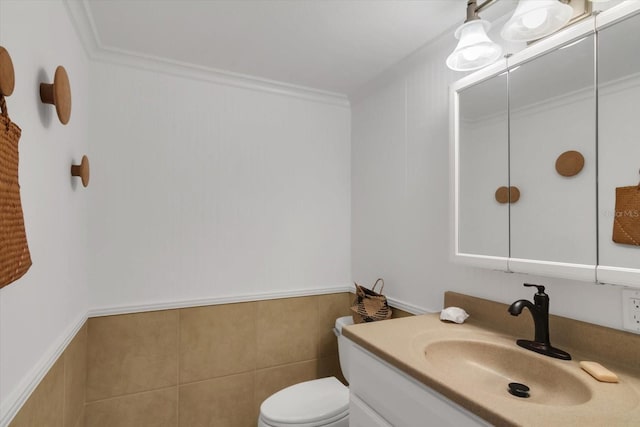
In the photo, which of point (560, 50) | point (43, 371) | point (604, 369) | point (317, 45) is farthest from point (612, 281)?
point (43, 371)

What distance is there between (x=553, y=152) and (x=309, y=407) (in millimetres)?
1506

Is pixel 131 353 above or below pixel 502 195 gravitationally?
below

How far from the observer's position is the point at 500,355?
3.79ft

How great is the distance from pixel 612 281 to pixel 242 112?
6.21 feet

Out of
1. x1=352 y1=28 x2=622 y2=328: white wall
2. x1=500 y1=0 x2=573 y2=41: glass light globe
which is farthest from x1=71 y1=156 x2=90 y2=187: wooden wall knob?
x1=500 y1=0 x2=573 y2=41: glass light globe

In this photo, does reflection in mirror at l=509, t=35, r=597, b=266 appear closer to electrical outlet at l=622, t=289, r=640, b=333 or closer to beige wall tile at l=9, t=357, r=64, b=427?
electrical outlet at l=622, t=289, r=640, b=333

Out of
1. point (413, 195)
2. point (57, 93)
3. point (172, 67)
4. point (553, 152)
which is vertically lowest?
point (413, 195)

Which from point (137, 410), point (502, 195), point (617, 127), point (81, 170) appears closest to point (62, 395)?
point (137, 410)

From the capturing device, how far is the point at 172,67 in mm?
1845

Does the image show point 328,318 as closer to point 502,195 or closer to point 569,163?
point 502,195

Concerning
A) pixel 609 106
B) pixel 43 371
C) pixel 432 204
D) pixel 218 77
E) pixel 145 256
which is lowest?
pixel 43 371

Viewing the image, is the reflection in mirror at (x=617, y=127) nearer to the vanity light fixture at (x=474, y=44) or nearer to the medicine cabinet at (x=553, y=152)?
the medicine cabinet at (x=553, y=152)

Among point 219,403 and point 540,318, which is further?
point 219,403

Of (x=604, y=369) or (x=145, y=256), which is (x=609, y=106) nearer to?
(x=604, y=369)
